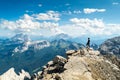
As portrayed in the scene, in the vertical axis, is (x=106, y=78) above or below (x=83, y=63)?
below

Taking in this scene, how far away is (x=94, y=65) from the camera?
66.9 metres

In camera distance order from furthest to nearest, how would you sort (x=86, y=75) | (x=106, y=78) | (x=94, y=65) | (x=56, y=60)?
1. (x=56, y=60)
2. (x=94, y=65)
3. (x=106, y=78)
4. (x=86, y=75)

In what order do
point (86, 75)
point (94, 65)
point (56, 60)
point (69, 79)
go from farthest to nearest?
point (56, 60) → point (94, 65) → point (86, 75) → point (69, 79)

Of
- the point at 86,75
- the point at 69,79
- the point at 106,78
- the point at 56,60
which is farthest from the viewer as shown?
the point at 56,60

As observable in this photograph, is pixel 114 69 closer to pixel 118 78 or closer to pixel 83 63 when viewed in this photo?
pixel 118 78

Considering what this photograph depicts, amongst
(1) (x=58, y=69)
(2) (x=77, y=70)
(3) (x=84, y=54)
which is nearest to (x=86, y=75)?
(2) (x=77, y=70)

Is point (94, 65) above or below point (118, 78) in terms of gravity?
above

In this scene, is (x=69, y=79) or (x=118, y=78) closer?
(x=69, y=79)

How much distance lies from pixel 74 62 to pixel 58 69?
657 cm

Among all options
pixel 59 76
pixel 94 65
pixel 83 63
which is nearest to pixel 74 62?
pixel 83 63

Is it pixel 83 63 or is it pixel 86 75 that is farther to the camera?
pixel 83 63

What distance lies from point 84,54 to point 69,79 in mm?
27673

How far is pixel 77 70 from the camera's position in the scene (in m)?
58.8

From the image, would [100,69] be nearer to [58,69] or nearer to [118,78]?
[118,78]
